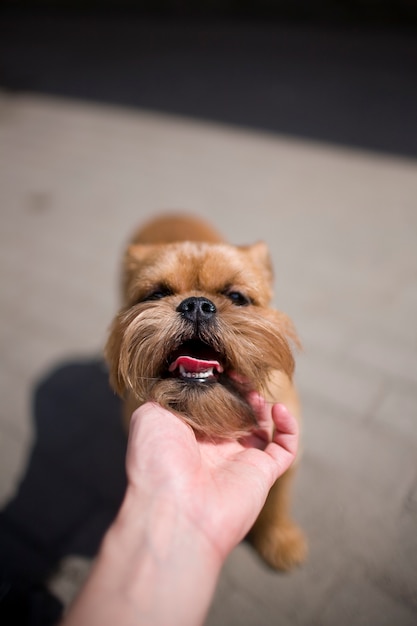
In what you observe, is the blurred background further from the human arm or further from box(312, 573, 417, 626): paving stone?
the human arm

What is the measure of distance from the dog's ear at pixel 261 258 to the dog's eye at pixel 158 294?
0.61m

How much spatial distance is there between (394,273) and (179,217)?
2348mm

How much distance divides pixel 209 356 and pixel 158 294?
1.67 ft

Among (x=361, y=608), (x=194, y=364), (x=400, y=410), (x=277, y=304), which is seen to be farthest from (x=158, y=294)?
(x=277, y=304)

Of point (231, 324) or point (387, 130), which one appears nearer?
point (231, 324)

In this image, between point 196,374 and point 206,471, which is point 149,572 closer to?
point 206,471

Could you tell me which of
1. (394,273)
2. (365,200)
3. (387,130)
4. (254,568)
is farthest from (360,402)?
(387,130)

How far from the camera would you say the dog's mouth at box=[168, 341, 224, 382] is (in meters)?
2.32

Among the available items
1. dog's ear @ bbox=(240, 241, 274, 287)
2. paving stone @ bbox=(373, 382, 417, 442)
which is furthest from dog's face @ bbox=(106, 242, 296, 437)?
paving stone @ bbox=(373, 382, 417, 442)

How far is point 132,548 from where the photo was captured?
5.80ft

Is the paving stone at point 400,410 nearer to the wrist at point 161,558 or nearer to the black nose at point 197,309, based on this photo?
the black nose at point 197,309

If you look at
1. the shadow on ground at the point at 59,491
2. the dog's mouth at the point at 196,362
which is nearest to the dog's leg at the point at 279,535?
the dog's mouth at the point at 196,362

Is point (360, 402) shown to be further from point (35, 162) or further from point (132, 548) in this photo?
point (35, 162)

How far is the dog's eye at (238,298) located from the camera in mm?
2682
